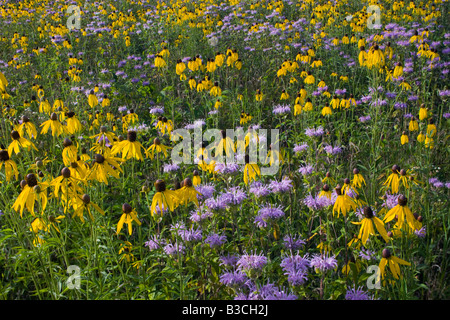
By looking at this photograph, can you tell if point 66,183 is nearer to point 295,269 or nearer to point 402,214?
point 295,269

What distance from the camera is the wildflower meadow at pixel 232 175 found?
205 centimetres

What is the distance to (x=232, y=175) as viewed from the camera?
2496mm

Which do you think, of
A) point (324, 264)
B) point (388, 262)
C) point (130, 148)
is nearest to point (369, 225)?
point (388, 262)

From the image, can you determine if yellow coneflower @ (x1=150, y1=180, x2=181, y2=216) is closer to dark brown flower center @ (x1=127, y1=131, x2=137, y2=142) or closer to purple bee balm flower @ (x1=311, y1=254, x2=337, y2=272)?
dark brown flower center @ (x1=127, y1=131, x2=137, y2=142)

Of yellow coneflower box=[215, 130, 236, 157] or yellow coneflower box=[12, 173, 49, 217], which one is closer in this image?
yellow coneflower box=[12, 173, 49, 217]

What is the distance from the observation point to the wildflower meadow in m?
2.05

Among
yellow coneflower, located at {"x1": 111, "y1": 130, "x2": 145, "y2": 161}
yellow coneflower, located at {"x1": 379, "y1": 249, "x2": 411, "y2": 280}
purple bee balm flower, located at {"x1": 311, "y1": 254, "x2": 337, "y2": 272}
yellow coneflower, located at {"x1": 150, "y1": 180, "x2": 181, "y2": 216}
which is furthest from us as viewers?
yellow coneflower, located at {"x1": 111, "y1": 130, "x2": 145, "y2": 161}

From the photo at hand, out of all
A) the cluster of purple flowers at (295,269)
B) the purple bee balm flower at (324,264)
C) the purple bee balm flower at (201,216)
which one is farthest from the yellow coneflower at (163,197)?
the purple bee balm flower at (324,264)

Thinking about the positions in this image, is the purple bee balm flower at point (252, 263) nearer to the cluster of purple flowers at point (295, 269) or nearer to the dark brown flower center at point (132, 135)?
the cluster of purple flowers at point (295, 269)

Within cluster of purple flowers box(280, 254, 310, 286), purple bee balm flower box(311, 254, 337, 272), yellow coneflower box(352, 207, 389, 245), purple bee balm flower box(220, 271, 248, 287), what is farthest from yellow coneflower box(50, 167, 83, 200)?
yellow coneflower box(352, 207, 389, 245)

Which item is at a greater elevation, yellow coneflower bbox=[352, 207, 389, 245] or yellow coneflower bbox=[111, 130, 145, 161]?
yellow coneflower bbox=[111, 130, 145, 161]

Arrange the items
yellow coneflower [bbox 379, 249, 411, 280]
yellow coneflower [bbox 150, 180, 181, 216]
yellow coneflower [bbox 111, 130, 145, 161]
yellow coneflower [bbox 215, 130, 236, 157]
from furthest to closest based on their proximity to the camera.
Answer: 1. yellow coneflower [bbox 215, 130, 236, 157]
2. yellow coneflower [bbox 111, 130, 145, 161]
3. yellow coneflower [bbox 150, 180, 181, 216]
4. yellow coneflower [bbox 379, 249, 411, 280]

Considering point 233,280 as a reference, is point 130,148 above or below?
above
